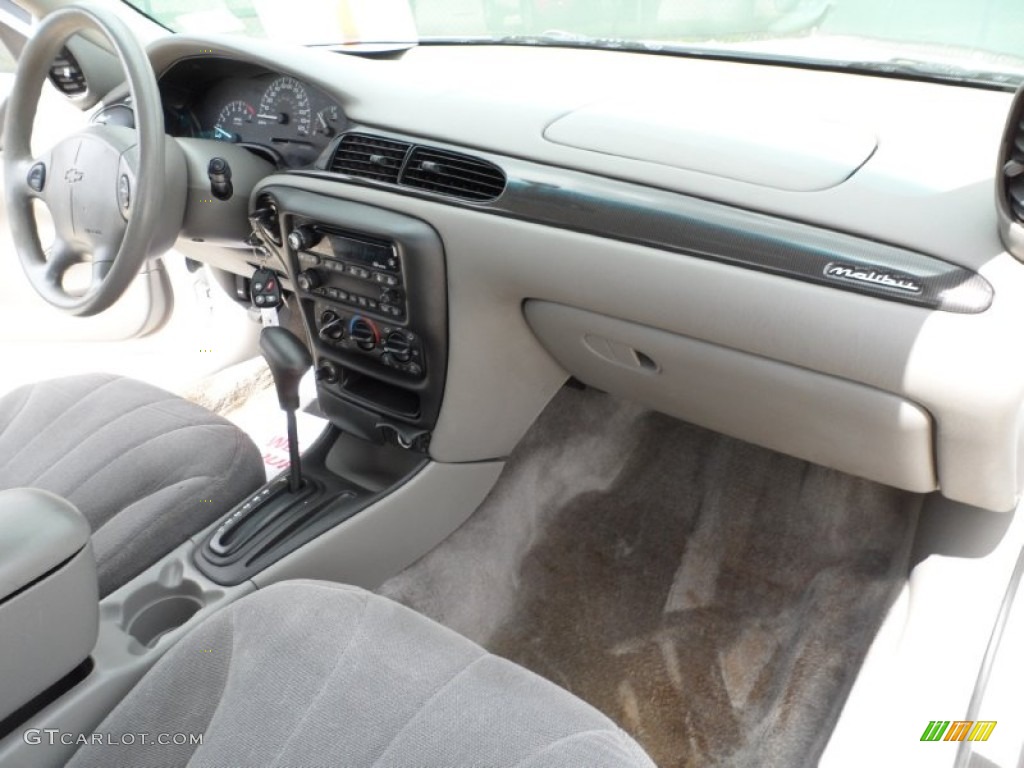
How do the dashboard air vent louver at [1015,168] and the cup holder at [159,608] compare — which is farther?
the cup holder at [159,608]

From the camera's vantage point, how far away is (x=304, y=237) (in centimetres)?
134

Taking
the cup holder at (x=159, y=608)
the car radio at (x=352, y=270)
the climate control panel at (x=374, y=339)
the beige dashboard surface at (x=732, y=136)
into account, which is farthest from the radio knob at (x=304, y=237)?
the cup holder at (x=159, y=608)

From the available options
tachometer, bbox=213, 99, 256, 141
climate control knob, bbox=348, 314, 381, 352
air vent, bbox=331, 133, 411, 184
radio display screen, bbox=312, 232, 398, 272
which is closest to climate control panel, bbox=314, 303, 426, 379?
climate control knob, bbox=348, 314, 381, 352

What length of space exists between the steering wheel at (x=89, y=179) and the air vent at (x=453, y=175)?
362 millimetres

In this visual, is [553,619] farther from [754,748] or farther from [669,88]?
[669,88]

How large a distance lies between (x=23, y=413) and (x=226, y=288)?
2.15ft

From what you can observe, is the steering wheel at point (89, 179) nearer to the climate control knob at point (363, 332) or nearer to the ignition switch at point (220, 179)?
the ignition switch at point (220, 179)

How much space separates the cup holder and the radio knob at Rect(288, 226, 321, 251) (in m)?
0.54

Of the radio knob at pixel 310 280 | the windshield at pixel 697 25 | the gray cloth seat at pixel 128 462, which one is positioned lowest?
the gray cloth seat at pixel 128 462

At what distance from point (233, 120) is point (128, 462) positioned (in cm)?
64

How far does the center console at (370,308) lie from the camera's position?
1.25 m

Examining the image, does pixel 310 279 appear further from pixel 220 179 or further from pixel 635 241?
pixel 635 241

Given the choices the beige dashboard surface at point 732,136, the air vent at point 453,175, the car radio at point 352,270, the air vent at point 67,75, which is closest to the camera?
the beige dashboard surface at point 732,136

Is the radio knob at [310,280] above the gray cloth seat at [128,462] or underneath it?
above
